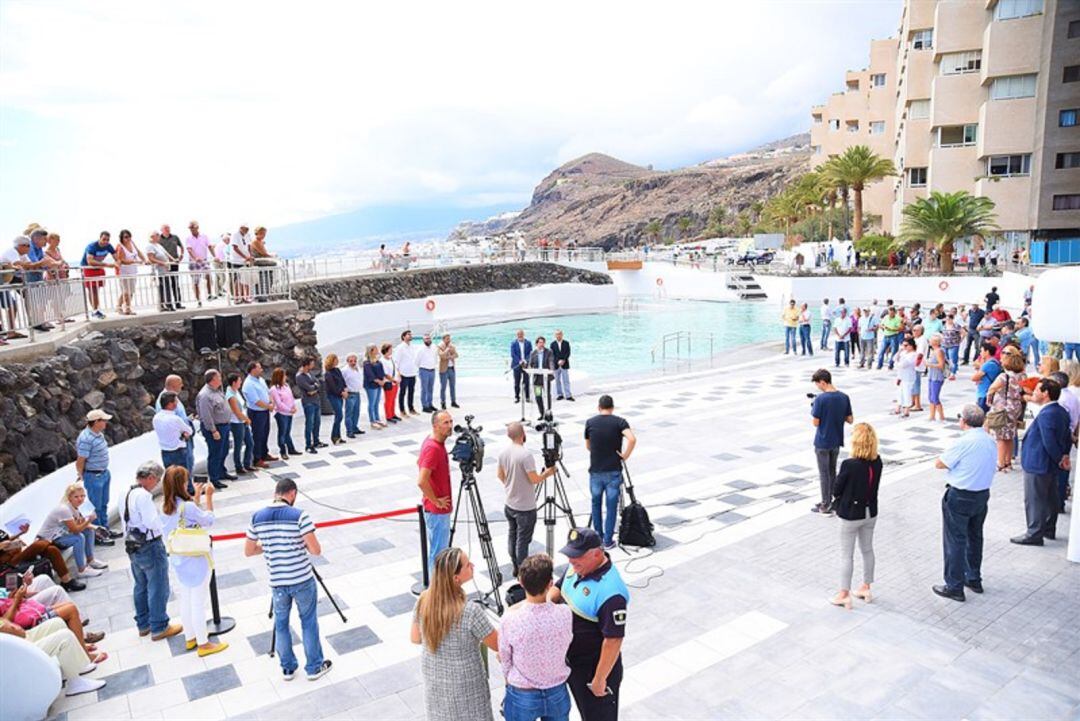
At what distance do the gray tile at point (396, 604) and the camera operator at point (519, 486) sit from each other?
1.12m

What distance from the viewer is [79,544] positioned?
784 cm

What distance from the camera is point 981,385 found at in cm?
1170

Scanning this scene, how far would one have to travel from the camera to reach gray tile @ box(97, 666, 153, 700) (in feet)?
18.8

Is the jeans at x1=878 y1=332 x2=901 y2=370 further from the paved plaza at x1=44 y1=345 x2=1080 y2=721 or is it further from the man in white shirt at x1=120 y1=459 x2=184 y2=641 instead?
the man in white shirt at x1=120 y1=459 x2=184 y2=641

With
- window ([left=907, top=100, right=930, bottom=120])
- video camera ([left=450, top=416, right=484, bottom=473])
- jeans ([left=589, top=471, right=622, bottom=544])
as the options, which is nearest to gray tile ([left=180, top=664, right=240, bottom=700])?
video camera ([left=450, top=416, right=484, bottom=473])

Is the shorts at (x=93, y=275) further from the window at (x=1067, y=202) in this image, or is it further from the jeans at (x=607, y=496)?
the window at (x=1067, y=202)

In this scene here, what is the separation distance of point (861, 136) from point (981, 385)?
2522 inches

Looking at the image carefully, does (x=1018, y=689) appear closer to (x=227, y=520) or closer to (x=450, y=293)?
(x=227, y=520)

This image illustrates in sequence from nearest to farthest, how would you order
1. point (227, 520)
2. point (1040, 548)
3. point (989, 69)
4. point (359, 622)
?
point (359, 622) < point (1040, 548) < point (227, 520) < point (989, 69)

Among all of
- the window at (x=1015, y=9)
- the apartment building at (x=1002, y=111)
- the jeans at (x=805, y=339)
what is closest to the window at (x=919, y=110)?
the apartment building at (x=1002, y=111)

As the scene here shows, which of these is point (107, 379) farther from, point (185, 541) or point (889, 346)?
point (889, 346)

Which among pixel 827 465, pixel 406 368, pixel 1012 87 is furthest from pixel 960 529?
pixel 1012 87

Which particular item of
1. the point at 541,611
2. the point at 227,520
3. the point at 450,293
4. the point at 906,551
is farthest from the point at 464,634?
the point at 450,293

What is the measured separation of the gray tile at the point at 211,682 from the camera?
224 inches
